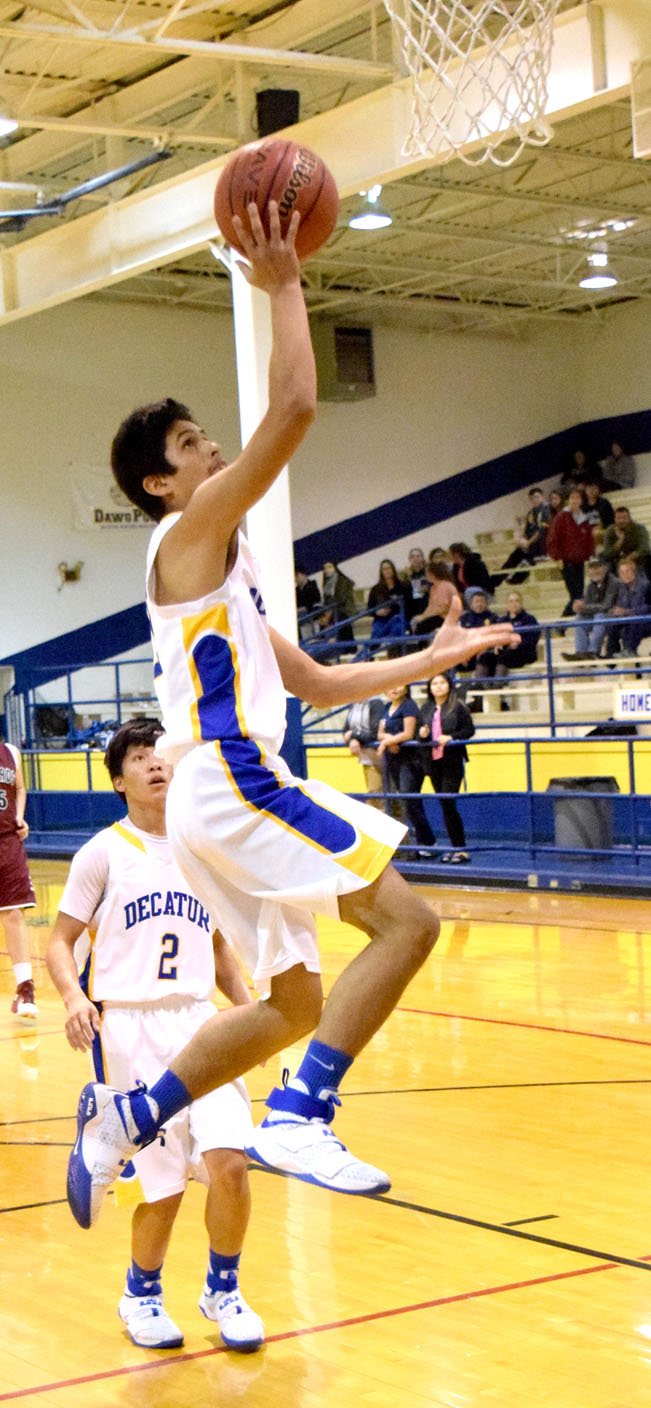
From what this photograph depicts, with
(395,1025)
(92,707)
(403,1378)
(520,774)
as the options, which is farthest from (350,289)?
(403,1378)

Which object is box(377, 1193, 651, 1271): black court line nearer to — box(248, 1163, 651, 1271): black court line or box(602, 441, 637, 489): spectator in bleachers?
box(248, 1163, 651, 1271): black court line

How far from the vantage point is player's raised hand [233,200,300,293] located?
9.61 ft

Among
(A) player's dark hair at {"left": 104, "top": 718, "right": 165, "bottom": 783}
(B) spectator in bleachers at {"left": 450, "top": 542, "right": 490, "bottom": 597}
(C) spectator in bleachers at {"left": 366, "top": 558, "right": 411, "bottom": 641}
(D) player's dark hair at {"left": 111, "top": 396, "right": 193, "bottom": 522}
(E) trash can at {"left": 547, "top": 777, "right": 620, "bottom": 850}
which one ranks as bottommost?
(E) trash can at {"left": 547, "top": 777, "right": 620, "bottom": 850}

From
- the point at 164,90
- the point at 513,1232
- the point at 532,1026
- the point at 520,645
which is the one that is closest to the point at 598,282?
the point at 520,645

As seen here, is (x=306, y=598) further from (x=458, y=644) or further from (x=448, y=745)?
(x=458, y=644)

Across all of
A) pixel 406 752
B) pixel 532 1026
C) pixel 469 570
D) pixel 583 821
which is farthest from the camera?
pixel 469 570

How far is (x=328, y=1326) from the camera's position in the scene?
362 cm

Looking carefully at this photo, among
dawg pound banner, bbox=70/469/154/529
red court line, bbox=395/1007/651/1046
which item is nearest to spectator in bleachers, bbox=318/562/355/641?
dawg pound banner, bbox=70/469/154/529

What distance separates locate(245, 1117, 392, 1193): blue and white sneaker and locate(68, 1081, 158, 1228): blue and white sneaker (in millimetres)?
218

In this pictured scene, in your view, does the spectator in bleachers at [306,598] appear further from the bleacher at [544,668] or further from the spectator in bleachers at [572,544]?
the spectator in bleachers at [572,544]

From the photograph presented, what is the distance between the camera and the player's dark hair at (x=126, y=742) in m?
3.92

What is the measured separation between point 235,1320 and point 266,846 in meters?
1.10

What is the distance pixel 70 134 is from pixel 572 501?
6.71 m

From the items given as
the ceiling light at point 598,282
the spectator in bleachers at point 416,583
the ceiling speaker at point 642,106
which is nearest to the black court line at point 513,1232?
the ceiling speaker at point 642,106
